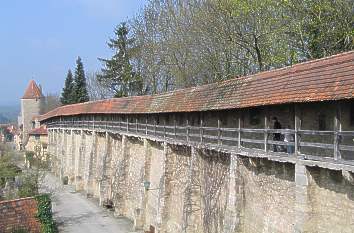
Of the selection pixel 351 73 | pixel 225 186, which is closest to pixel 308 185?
pixel 351 73

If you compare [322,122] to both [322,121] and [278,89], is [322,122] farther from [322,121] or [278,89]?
[278,89]

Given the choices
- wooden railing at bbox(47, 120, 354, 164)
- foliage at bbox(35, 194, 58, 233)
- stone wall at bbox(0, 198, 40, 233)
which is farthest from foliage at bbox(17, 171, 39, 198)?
wooden railing at bbox(47, 120, 354, 164)

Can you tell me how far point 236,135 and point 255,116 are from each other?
56.3 inches

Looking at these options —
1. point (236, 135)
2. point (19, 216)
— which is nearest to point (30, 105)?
point (19, 216)

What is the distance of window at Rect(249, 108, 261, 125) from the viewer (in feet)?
50.7

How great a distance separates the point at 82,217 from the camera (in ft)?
98.9

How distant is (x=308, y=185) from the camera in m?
11.6

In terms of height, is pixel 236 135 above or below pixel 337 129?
below

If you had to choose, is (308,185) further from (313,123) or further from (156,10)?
(156,10)

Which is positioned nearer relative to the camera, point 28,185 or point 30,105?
point 28,185

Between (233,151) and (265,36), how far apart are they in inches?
487

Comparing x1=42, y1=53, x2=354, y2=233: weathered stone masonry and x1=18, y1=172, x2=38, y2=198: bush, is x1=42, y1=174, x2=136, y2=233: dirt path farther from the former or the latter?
x1=18, y1=172, x2=38, y2=198: bush

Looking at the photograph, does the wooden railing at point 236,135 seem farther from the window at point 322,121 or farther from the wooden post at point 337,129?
the window at point 322,121

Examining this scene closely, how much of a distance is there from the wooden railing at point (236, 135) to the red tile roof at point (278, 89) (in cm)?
75
